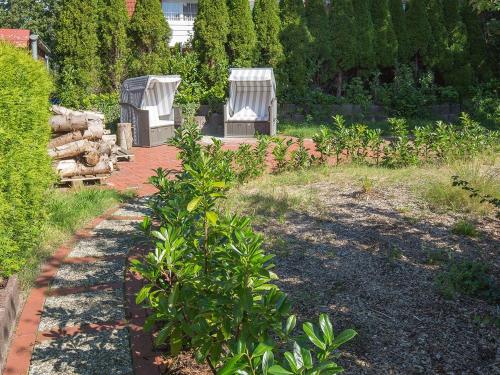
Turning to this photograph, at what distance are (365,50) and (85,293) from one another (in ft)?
47.4

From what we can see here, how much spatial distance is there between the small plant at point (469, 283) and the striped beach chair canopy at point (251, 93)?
10909 millimetres

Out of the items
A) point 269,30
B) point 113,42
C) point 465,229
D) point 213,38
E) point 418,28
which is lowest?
point 465,229

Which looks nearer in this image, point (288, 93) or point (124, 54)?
point (124, 54)

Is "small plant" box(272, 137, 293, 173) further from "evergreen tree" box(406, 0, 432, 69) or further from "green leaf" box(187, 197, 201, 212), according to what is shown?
"evergreen tree" box(406, 0, 432, 69)

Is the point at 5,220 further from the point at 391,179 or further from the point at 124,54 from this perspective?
the point at 124,54

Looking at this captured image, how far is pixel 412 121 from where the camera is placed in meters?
15.4

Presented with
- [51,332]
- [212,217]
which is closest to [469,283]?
[212,217]

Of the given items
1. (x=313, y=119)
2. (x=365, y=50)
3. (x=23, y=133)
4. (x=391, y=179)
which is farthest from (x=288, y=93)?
(x=23, y=133)

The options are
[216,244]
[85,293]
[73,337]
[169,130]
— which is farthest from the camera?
[169,130]

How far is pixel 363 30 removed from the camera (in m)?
16.9

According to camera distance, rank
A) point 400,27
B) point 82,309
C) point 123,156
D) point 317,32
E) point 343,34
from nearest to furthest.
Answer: point 82,309 < point 123,156 < point 317,32 < point 343,34 < point 400,27

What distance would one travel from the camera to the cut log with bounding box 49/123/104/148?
8.07 m

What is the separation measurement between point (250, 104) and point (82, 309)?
40.0 ft

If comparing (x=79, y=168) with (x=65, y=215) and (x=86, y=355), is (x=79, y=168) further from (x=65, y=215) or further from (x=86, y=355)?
(x=86, y=355)
